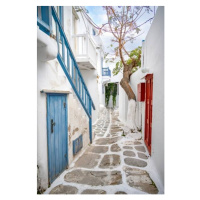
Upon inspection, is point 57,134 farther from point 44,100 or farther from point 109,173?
point 109,173

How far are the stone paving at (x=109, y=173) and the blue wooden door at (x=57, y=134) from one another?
0.86 ft

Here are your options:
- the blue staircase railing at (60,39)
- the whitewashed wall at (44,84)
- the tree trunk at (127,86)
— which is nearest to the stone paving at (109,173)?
the whitewashed wall at (44,84)

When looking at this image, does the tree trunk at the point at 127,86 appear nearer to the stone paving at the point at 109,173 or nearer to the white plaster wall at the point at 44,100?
the stone paving at the point at 109,173

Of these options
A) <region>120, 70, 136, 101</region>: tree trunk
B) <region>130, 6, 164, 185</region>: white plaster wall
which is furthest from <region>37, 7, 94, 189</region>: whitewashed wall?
<region>120, 70, 136, 101</region>: tree trunk

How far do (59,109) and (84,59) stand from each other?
4.43 metres

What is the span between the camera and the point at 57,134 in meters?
2.82

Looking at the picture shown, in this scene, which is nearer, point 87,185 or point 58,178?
point 87,185

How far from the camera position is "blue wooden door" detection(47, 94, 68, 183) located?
2.56 m

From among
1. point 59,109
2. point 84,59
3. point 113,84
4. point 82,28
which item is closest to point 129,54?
point 84,59

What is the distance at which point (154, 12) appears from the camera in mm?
2998

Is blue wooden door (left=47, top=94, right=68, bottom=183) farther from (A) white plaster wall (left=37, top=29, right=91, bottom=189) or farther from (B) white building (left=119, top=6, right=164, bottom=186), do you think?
(B) white building (left=119, top=6, right=164, bottom=186)

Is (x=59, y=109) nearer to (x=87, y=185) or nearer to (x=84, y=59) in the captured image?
(x=87, y=185)

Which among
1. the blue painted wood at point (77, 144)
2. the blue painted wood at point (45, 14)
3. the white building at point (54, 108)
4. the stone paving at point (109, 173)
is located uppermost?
the blue painted wood at point (45, 14)

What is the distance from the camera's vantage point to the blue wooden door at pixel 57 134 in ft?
8.39
